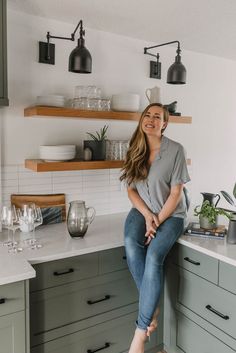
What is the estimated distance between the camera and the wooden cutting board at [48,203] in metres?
2.33

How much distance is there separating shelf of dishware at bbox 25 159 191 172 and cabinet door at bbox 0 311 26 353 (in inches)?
35.1

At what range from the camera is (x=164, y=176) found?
205 centimetres

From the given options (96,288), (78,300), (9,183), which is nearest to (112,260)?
(96,288)

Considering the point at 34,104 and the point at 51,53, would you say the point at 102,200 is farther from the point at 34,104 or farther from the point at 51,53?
the point at 51,53

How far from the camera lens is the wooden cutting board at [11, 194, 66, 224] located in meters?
2.33

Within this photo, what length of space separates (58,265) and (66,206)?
0.73 meters

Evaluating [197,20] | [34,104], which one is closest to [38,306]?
[34,104]

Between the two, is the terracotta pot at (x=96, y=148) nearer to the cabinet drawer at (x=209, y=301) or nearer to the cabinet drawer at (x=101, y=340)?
the cabinet drawer at (x=209, y=301)

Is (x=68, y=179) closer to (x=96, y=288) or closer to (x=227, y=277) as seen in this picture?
(x=96, y=288)

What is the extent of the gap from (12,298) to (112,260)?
673 millimetres

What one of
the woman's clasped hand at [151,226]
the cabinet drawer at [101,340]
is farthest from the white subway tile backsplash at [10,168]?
the cabinet drawer at [101,340]

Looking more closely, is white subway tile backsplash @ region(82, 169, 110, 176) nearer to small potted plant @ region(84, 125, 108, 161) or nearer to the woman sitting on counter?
small potted plant @ region(84, 125, 108, 161)

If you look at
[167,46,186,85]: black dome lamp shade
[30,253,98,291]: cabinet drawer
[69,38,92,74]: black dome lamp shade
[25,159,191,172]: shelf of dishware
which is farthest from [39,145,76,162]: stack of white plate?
[167,46,186,85]: black dome lamp shade

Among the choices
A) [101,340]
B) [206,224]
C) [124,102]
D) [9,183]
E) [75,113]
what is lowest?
[101,340]
